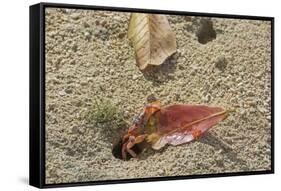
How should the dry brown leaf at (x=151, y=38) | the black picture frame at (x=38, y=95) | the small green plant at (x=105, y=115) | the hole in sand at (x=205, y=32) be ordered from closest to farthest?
1. the black picture frame at (x=38, y=95)
2. the small green plant at (x=105, y=115)
3. the dry brown leaf at (x=151, y=38)
4. the hole in sand at (x=205, y=32)

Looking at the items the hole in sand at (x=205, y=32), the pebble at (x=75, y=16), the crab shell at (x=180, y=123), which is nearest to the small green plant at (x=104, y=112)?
the crab shell at (x=180, y=123)

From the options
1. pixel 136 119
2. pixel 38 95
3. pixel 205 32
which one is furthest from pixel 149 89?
pixel 38 95

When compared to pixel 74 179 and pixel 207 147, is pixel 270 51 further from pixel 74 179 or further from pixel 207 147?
pixel 74 179

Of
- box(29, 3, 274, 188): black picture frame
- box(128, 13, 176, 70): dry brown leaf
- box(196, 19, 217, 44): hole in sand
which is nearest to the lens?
box(29, 3, 274, 188): black picture frame

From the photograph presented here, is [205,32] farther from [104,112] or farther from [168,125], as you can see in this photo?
[104,112]

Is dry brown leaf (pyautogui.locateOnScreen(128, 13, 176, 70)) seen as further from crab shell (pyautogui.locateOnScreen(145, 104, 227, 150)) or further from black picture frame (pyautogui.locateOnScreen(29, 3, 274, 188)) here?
crab shell (pyautogui.locateOnScreen(145, 104, 227, 150))

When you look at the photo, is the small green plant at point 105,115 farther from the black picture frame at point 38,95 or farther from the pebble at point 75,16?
the pebble at point 75,16

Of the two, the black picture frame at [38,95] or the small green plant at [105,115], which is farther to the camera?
the small green plant at [105,115]

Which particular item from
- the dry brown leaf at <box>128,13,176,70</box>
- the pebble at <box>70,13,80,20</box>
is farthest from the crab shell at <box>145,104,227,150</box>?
the pebble at <box>70,13,80,20</box>
